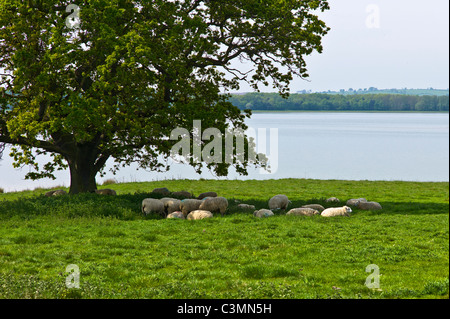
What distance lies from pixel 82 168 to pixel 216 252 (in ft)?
49.7

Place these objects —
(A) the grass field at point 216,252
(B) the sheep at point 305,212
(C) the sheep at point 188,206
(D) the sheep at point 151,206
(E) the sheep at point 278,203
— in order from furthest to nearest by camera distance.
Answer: (E) the sheep at point 278,203 → (C) the sheep at point 188,206 → (D) the sheep at point 151,206 → (B) the sheep at point 305,212 → (A) the grass field at point 216,252

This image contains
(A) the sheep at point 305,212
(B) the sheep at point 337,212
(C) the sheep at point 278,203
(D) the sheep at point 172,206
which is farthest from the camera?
(C) the sheep at point 278,203

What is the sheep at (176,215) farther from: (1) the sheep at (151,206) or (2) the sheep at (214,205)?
(2) the sheep at (214,205)

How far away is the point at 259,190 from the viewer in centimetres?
3378

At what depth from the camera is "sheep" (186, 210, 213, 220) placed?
20977 mm

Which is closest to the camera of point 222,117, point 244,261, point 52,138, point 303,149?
point 244,261

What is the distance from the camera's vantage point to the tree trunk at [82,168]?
27.4 metres

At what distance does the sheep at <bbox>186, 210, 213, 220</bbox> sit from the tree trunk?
28.9 ft

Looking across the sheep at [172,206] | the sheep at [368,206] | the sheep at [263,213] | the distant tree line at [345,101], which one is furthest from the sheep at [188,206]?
the distant tree line at [345,101]

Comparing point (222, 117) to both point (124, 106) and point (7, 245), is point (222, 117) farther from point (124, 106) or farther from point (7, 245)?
point (7, 245)

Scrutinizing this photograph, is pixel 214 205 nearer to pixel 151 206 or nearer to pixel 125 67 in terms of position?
pixel 151 206

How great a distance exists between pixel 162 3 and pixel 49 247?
14.4 m

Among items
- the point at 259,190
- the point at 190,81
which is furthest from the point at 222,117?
the point at 259,190

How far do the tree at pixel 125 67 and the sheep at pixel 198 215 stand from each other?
16.5 ft
